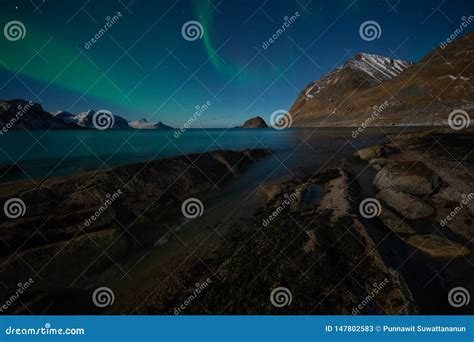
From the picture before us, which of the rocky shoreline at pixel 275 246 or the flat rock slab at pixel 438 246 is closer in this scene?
the rocky shoreline at pixel 275 246

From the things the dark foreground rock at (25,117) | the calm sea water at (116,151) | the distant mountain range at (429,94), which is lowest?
the dark foreground rock at (25,117)

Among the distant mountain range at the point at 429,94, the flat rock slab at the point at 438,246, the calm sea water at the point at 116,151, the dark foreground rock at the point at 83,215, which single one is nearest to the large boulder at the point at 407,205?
the flat rock slab at the point at 438,246

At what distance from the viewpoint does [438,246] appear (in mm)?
8117

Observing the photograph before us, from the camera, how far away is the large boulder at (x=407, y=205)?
10.6m

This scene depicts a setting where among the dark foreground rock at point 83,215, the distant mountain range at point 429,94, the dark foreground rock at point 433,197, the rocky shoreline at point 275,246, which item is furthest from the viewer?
the distant mountain range at point 429,94

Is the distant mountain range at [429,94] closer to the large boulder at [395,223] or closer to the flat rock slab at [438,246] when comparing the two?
the large boulder at [395,223]

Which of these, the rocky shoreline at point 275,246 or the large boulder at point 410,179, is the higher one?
the large boulder at point 410,179

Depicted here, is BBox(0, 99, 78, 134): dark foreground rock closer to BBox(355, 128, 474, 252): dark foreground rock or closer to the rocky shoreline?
the rocky shoreline

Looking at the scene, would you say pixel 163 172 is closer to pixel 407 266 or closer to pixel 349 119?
pixel 407 266

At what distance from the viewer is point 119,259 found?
876 centimetres

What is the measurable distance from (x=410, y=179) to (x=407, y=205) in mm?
3053

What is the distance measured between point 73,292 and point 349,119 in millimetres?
152999

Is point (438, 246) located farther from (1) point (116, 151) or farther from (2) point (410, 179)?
(1) point (116, 151)

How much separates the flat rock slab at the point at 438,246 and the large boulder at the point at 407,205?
204 centimetres
